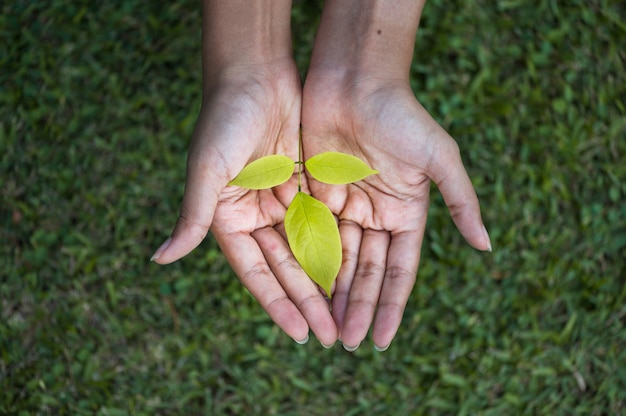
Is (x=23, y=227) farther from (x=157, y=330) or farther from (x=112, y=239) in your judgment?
(x=157, y=330)

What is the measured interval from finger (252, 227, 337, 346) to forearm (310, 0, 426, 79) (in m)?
0.68

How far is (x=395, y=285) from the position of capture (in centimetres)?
206

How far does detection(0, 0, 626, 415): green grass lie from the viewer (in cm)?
287

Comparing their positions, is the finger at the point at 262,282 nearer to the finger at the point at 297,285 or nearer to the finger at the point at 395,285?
the finger at the point at 297,285

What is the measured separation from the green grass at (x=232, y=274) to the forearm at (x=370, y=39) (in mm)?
747

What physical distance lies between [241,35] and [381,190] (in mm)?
791

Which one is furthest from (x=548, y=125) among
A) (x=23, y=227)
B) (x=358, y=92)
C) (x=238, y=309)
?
(x=23, y=227)

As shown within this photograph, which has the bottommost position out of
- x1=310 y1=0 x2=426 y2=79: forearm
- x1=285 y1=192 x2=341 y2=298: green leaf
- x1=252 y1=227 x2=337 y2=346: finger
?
x1=252 y1=227 x2=337 y2=346: finger

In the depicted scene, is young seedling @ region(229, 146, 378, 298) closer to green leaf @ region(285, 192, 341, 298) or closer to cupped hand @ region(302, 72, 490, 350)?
green leaf @ region(285, 192, 341, 298)

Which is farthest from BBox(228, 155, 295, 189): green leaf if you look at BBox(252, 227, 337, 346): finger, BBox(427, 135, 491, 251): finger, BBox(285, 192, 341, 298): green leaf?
BBox(427, 135, 491, 251): finger

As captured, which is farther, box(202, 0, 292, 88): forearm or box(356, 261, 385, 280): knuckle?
box(202, 0, 292, 88): forearm

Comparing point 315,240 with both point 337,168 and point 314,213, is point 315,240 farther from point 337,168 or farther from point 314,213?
point 337,168

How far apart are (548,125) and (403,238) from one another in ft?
4.55

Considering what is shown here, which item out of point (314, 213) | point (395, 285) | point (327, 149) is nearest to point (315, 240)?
point (314, 213)
